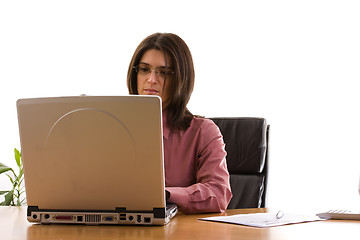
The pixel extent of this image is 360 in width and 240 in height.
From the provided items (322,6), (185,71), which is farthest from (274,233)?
(322,6)

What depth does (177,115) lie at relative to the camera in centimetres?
202

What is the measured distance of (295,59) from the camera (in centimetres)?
348

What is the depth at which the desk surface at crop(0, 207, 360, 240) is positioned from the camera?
1152 millimetres

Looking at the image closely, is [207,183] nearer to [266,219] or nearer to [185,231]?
[266,219]

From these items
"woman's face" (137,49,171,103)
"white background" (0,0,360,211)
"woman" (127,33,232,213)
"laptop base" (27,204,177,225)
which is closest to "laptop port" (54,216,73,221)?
"laptop base" (27,204,177,225)

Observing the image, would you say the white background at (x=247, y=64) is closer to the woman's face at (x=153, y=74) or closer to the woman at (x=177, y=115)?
the woman at (x=177, y=115)

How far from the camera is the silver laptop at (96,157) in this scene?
1217 millimetres

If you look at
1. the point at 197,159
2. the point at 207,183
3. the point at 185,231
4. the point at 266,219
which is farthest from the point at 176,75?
the point at 185,231

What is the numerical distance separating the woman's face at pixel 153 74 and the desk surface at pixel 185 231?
693 mm

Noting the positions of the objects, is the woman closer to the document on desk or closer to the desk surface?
the document on desk

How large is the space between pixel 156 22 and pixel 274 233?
8.99ft

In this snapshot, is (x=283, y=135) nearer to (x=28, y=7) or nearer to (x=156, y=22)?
(x=156, y=22)

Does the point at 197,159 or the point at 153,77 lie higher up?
the point at 153,77

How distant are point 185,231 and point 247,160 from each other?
109 centimetres
